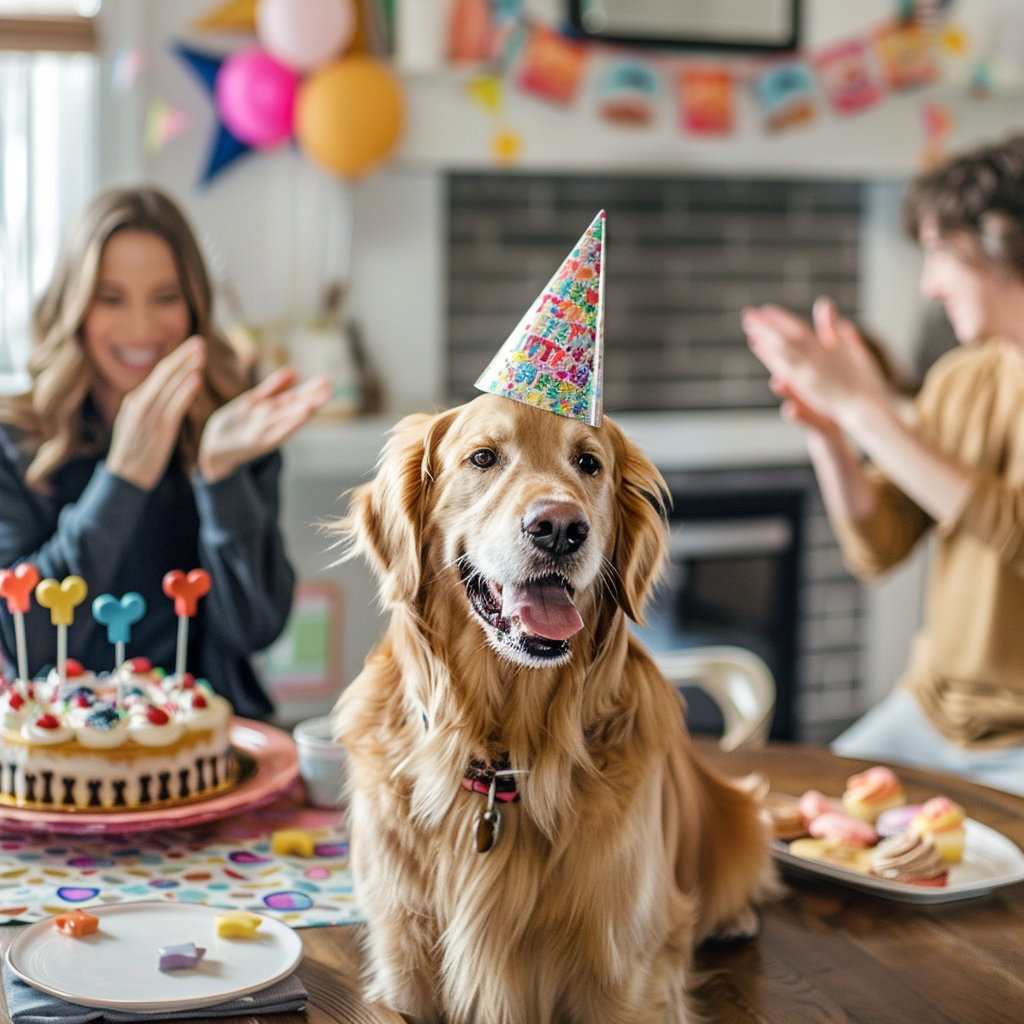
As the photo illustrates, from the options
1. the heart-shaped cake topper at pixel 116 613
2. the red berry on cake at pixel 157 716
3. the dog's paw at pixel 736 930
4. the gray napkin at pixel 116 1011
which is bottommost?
the dog's paw at pixel 736 930

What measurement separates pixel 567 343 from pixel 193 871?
0.65 m

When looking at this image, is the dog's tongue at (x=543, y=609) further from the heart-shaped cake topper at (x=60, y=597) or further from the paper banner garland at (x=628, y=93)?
the paper banner garland at (x=628, y=93)

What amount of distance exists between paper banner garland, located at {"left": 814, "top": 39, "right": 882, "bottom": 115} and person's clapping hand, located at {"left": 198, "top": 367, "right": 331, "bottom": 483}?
2.62 m

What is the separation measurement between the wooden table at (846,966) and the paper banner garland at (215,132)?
100 inches

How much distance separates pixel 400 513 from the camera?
1.09 metres

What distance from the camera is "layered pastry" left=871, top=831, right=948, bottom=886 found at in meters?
1.24

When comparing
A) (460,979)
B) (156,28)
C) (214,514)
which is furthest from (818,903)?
(156,28)

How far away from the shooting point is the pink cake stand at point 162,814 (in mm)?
1218

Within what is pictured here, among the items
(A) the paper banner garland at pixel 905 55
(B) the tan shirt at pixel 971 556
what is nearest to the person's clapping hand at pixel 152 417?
(B) the tan shirt at pixel 971 556

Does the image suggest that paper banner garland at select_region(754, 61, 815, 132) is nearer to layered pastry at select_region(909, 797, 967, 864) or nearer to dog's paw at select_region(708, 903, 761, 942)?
layered pastry at select_region(909, 797, 967, 864)

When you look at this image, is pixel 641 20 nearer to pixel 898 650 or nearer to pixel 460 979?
pixel 898 650

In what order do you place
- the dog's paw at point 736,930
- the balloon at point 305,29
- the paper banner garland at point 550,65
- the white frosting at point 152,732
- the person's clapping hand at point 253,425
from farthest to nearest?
the paper banner garland at point 550,65, the balloon at point 305,29, the person's clapping hand at point 253,425, the white frosting at point 152,732, the dog's paw at point 736,930

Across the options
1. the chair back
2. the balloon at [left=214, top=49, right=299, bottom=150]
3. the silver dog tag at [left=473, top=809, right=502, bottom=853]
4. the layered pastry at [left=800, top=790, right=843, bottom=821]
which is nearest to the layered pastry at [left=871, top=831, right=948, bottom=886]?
the layered pastry at [left=800, top=790, right=843, bottom=821]

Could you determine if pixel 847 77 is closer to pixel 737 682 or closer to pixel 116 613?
pixel 737 682
